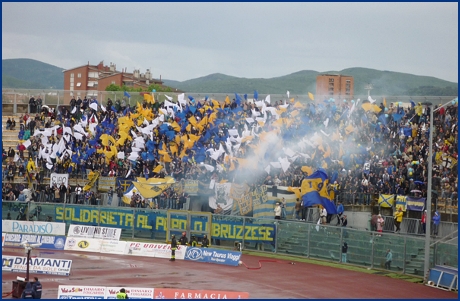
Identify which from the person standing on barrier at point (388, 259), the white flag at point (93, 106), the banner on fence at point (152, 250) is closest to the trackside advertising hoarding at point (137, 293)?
the person standing on barrier at point (388, 259)

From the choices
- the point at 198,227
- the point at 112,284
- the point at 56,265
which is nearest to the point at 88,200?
the point at 198,227

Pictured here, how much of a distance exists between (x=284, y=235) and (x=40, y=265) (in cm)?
1286

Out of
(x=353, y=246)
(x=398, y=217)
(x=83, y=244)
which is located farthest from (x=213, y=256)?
(x=398, y=217)

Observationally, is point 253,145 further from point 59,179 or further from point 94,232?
point 59,179

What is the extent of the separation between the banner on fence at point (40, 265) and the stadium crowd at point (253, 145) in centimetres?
1212

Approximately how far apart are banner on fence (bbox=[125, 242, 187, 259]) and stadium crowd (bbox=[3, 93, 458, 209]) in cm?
553

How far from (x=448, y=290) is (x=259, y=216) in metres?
12.4

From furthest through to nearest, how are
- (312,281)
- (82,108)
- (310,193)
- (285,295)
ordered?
1. (82,108)
2. (310,193)
3. (312,281)
4. (285,295)

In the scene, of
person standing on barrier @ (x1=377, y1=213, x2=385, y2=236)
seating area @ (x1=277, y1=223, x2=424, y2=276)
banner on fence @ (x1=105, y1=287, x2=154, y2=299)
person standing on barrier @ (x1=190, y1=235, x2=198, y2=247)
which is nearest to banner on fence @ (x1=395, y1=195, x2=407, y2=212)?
person standing on barrier @ (x1=377, y1=213, x2=385, y2=236)

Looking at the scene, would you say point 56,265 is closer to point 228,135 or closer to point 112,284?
point 112,284

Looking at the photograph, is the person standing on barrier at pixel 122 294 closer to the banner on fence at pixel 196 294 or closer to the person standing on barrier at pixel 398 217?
the banner on fence at pixel 196 294

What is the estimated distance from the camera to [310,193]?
38.3 m

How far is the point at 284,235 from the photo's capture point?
38.1 metres

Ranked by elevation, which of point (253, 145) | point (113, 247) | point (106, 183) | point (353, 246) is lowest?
point (113, 247)
